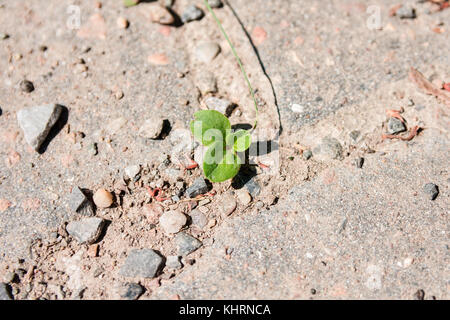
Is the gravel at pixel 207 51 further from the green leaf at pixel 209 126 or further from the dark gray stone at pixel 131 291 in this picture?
the dark gray stone at pixel 131 291

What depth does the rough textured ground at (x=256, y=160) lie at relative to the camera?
185 cm

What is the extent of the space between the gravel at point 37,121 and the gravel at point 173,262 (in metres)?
0.92

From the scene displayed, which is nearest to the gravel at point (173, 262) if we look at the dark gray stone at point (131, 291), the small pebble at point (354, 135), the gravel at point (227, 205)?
the dark gray stone at point (131, 291)

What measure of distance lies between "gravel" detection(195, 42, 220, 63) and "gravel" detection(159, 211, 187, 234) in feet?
2.97

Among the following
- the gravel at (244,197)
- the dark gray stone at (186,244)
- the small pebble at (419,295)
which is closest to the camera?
the small pebble at (419,295)

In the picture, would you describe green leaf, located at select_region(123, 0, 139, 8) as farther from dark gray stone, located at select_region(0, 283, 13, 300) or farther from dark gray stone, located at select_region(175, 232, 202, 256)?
dark gray stone, located at select_region(0, 283, 13, 300)

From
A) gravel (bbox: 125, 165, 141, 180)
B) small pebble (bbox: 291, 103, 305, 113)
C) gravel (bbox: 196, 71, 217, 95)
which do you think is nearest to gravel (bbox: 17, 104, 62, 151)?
gravel (bbox: 125, 165, 141, 180)

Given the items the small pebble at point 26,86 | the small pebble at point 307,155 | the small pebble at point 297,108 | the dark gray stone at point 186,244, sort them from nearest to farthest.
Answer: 1. the dark gray stone at point 186,244
2. the small pebble at point 307,155
3. the small pebble at point 297,108
4. the small pebble at point 26,86

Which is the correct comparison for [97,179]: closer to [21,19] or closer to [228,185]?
[228,185]

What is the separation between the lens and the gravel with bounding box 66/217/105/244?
1.94 meters

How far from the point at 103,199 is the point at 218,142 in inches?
23.7

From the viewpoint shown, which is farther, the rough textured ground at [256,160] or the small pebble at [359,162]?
the small pebble at [359,162]

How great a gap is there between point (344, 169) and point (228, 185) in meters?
0.57
